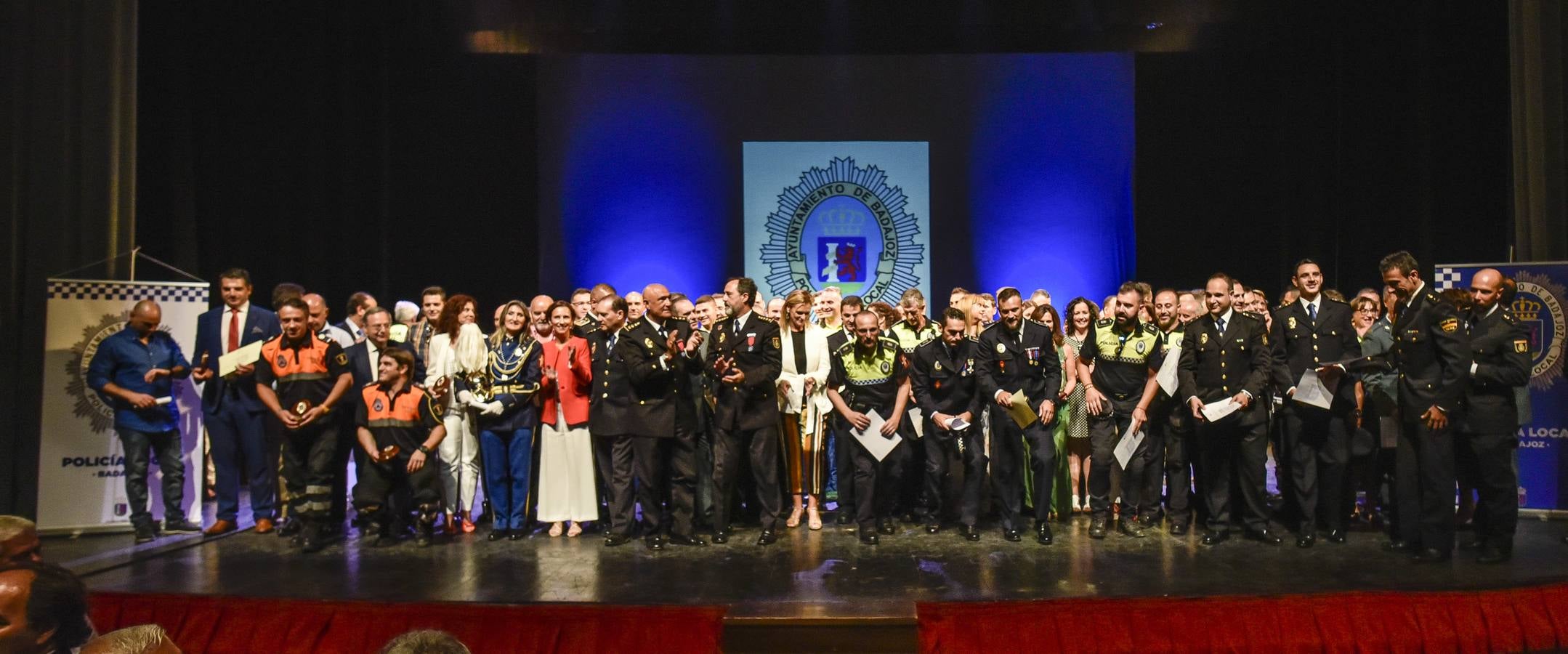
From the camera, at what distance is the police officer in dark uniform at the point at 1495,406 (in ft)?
16.1

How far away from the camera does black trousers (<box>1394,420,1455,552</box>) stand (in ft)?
16.2

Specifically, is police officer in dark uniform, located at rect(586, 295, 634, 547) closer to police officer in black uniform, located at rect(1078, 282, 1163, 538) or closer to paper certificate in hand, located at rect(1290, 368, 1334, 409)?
police officer in black uniform, located at rect(1078, 282, 1163, 538)

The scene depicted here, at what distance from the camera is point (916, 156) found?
935cm

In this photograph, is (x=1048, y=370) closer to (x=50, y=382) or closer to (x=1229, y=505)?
(x=1229, y=505)

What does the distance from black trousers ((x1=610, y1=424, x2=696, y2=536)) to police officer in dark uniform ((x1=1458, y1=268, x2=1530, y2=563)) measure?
170 inches

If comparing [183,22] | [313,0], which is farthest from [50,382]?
[313,0]

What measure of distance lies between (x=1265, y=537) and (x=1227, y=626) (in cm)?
169

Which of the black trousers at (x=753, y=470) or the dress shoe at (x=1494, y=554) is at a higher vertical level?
the black trousers at (x=753, y=470)

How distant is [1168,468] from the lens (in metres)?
5.76

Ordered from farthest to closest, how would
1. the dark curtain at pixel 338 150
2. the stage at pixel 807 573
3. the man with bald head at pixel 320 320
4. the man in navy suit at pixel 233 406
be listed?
the dark curtain at pixel 338 150, the man with bald head at pixel 320 320, the man in navy suit at pixel 233 406, the stage at pixel 807 573

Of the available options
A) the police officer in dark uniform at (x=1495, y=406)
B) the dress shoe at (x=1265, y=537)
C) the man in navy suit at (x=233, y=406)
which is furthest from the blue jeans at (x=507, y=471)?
the police officer in dark uniform at (x=1495, y=406)

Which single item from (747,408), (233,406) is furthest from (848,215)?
(233,406)

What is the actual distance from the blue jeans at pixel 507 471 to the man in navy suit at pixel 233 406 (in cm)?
156

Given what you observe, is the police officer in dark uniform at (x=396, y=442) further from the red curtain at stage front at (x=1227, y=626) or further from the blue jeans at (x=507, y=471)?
the red curtain at stage front at (x=1227, y=626)
